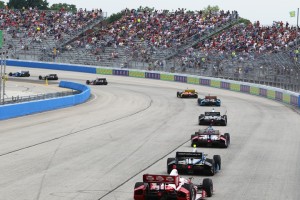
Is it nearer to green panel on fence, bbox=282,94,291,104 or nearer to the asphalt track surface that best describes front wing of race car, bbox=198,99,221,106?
the asphalt track surface

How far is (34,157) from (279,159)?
866 cm

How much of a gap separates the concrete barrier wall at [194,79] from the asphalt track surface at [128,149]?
3.05 m

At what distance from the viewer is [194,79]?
71.9 m

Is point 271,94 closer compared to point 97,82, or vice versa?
point 271,94

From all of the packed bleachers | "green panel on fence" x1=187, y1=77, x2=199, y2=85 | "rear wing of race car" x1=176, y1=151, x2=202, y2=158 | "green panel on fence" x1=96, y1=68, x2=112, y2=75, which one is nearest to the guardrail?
"rear wing of race car" x1=176, y1=151, x2=202, y2=158

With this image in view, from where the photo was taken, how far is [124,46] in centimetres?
8150

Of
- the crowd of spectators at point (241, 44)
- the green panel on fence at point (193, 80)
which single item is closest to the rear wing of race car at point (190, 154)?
the crowd of spectators at point (241, 44)

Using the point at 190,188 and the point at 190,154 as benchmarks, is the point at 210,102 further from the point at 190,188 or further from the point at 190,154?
the point at 190,188

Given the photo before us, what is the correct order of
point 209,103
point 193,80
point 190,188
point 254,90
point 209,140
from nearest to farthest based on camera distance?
point 190,188 → point 209,140 → point 209,103 → point 254,90 → point 193,80

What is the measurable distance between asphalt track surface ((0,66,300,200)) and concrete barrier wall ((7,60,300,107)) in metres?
3.05

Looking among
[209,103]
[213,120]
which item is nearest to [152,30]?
[209,103]

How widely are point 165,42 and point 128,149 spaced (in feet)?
172

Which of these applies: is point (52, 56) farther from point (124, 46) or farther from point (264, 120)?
point (264, 120)

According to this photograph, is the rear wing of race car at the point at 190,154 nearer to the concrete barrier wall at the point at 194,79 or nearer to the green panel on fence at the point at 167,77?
the concrete barrier wall at the point at 194,79
